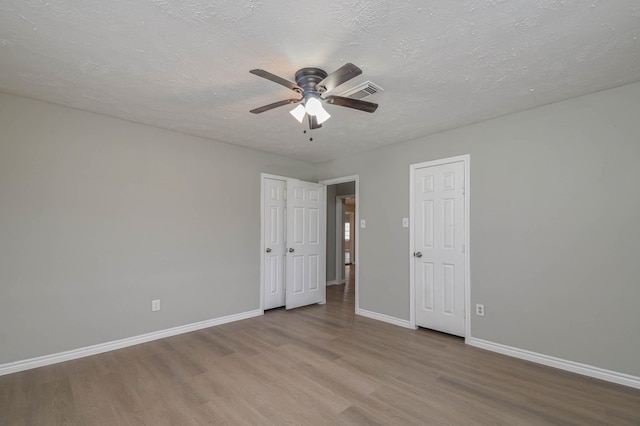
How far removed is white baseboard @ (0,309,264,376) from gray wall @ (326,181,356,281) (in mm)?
2720

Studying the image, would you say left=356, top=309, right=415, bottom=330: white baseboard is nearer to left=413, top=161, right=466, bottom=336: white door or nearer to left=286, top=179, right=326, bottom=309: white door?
left=413, top=161, right=466, bottom=336: white door

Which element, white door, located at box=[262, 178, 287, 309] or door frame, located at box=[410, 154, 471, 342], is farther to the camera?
white door, located at box=[262, 178, 287, 309]

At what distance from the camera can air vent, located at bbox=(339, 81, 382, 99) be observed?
7.85ft

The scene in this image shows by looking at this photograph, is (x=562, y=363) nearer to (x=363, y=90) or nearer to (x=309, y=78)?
(x=363, y=90)

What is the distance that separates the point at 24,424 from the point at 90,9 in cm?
269

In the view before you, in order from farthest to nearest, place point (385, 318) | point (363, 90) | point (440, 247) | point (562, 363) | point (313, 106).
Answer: point (385, 318)
point (440, 247)
point (562, 363)
point (363, 90)
point (313, 106)

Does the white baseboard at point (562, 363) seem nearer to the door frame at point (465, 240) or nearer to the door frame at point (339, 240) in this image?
the door frame at point (465, 240)

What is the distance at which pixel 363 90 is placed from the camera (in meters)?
2.47

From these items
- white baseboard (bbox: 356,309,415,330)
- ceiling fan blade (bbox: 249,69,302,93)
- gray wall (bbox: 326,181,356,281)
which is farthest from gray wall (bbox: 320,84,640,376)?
gray wall (bbox: 326,181,356,281)

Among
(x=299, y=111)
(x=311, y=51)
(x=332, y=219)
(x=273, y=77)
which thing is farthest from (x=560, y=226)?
(x=332, y=219)

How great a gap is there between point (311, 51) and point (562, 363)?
11.4ft

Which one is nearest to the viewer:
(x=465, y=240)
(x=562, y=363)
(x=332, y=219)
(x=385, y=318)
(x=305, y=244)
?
(x=562, y=363)

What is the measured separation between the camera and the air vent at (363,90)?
2393 mm

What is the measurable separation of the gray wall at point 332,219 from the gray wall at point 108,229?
252 centimetres
